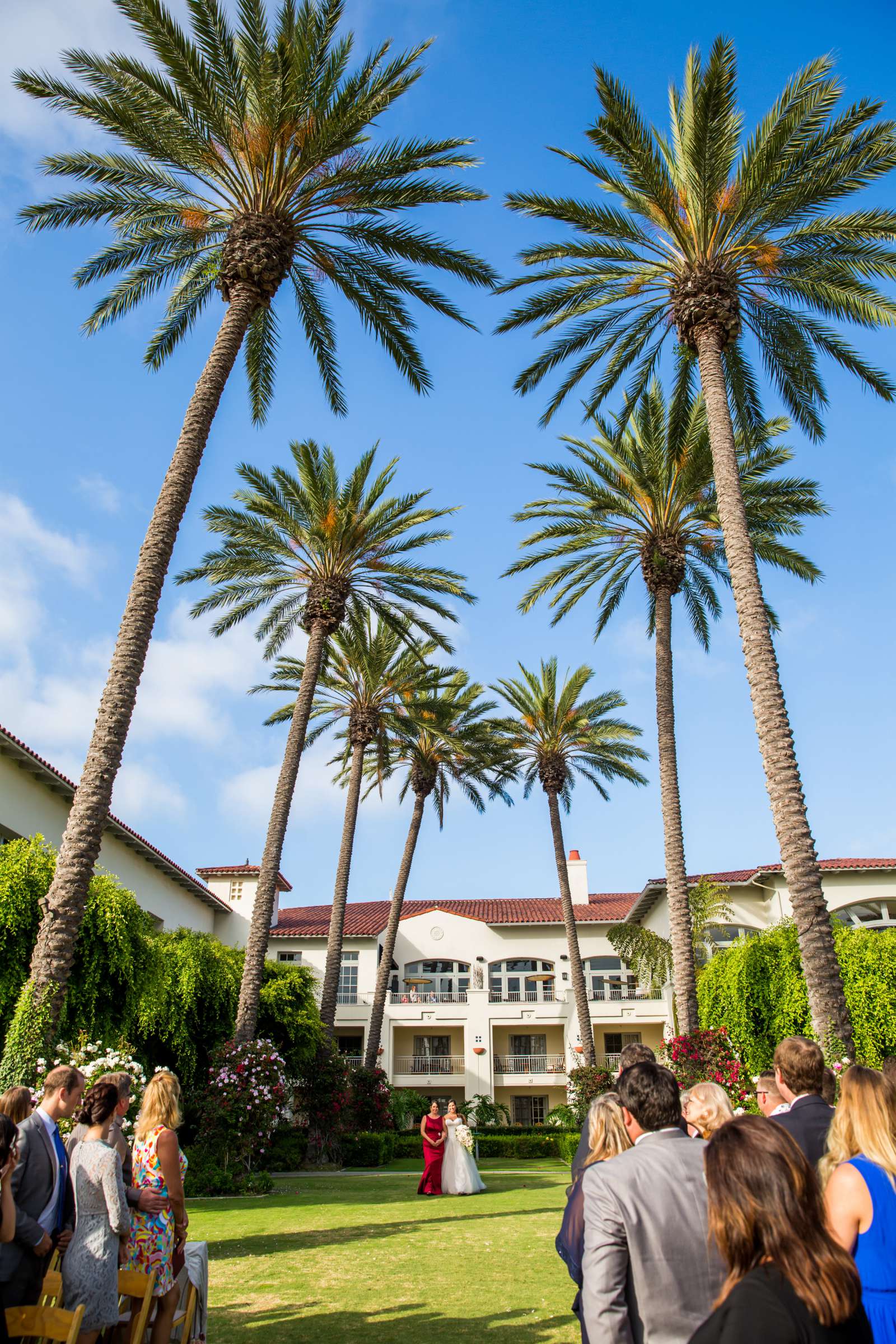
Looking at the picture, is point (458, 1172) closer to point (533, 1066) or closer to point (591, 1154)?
point (591, 1154)

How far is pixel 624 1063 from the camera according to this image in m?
4.77

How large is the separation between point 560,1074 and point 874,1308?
44086 millimetres

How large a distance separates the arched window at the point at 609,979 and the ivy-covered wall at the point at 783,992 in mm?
21665

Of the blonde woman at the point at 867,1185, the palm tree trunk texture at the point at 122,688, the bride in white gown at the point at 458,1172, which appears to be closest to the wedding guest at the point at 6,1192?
the blonde woman at the point at 867,1185

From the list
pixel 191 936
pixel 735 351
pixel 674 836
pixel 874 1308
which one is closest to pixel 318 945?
pixel 191 936

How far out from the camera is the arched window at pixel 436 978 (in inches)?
1889

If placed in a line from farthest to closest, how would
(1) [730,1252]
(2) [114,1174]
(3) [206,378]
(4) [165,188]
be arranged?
(4) [165,188] → (3) [206,378] → (2) [114,1174] → (1) [730,1252]

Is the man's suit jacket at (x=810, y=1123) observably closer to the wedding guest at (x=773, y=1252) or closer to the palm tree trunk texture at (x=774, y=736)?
the wedding guest at (x=773, y=1252)

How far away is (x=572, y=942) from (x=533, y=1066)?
12.0 metres

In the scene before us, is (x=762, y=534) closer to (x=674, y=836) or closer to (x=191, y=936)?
(x=674, y=836)

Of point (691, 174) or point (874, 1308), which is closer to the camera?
point (874, 1308)

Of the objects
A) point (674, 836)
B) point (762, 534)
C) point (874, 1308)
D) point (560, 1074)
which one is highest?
point (762, 534)

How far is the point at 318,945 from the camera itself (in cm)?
4462

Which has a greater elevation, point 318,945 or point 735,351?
point 735,351
